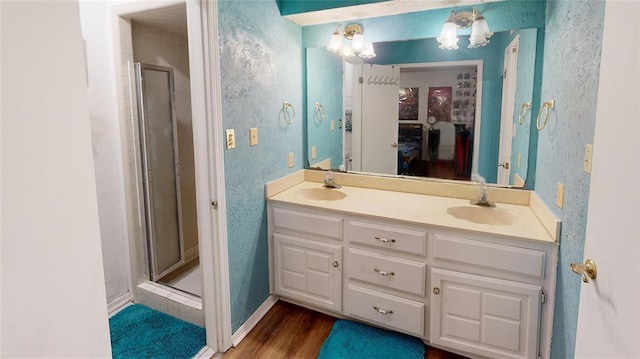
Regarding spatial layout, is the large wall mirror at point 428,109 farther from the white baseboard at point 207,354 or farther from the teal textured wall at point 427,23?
the white baseboard at point 207,354

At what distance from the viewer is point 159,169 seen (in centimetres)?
265

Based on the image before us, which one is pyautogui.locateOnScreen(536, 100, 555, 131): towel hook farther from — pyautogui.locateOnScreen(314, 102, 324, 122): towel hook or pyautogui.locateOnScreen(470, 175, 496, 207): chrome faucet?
pyautogui.locateOnScreen(314, 102, 324, 122): towel hook

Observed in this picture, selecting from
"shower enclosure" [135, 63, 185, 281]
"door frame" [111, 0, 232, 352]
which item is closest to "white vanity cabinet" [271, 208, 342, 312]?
"door frame" [111, 0, 232, 352]

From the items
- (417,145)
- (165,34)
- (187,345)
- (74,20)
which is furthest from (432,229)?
(165,34)

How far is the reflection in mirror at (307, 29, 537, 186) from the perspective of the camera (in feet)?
6.97

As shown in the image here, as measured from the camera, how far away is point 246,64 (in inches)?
77.8

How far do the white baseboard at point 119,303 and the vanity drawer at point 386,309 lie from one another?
59.6 inches

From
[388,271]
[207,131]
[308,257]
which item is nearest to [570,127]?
[388,271]

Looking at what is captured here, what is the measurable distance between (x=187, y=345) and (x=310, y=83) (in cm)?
191

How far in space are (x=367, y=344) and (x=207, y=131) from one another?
1457mm

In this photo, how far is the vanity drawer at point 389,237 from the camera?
1.87m

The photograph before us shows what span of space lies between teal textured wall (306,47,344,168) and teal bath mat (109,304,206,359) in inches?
56.4

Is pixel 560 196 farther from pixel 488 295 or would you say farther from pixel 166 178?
pixel 166 178

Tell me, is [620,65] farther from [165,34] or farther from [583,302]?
[165,34]
